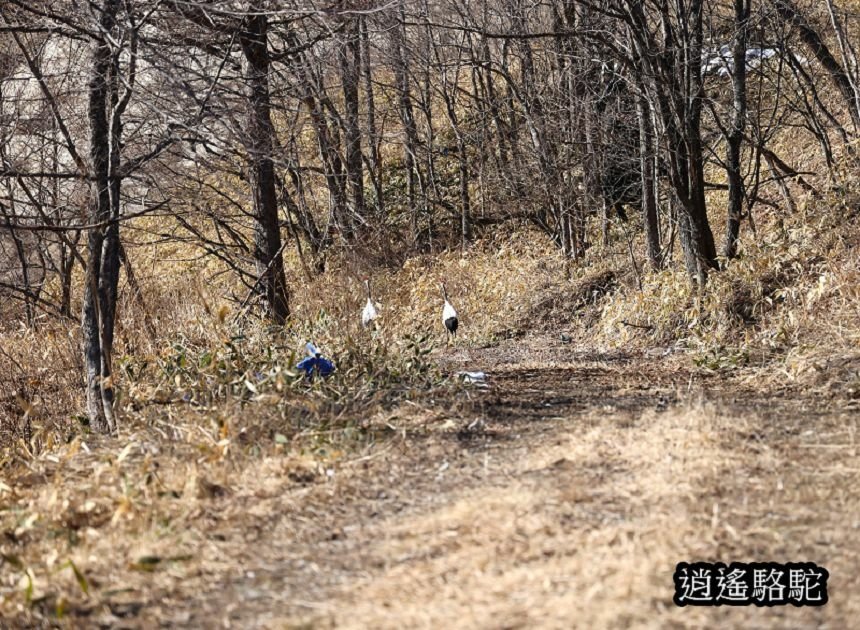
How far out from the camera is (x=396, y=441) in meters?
5.32

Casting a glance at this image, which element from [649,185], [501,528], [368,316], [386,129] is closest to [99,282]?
[368,316]

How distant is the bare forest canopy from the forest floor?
5.93ft

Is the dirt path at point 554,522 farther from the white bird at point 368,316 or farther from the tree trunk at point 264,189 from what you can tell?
the tree trunk at point 264,189

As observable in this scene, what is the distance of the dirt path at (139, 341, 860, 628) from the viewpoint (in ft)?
10.4

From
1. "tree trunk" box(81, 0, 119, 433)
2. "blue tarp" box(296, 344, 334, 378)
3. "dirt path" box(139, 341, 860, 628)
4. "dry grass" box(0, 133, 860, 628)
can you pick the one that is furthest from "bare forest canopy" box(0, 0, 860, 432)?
"dirt path" box(139, 341, 860, 628)

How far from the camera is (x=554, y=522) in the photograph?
3.82 m

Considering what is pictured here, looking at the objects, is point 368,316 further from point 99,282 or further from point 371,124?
point 371,124

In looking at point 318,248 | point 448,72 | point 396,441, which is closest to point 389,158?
point 448,72

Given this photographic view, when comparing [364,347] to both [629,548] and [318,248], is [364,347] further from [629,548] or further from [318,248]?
[318,248]

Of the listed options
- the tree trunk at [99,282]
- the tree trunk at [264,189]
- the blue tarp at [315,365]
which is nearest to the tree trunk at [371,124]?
the tree trunk at [264,189]

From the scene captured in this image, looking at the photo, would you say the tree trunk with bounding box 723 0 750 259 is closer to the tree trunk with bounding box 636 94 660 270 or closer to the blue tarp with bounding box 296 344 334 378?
the tree trunk with bounding box 636 94 660 270

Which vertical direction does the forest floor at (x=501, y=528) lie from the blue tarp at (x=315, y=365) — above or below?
below

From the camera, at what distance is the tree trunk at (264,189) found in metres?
8.57

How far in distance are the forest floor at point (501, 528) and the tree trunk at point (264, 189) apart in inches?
150
